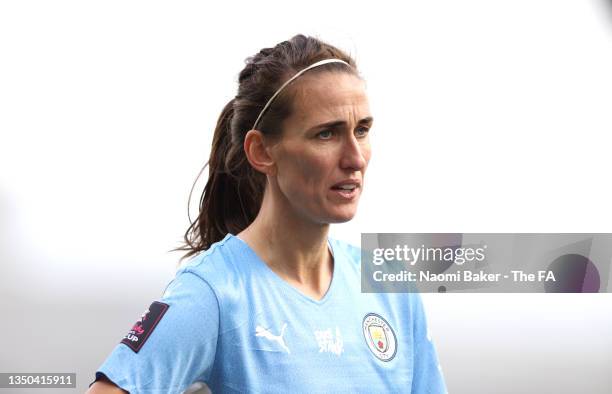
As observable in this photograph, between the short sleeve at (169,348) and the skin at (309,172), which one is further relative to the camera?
the skin at (309,172)

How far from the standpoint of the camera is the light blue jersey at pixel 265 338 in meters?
1.46

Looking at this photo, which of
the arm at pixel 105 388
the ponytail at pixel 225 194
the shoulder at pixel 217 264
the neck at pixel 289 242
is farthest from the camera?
the ponytail at pixel 225 194

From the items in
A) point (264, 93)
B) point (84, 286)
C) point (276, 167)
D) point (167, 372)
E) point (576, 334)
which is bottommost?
point (576, 334)

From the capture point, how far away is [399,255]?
107 inches

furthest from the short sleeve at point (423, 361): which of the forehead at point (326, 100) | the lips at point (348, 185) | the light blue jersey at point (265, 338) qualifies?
the forehead at point (326, 100)

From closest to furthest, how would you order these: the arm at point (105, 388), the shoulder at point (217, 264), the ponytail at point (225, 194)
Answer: the arm at point (105, 388) < the shoulder at point (217, 264) < the ponytail at point (225, 194)

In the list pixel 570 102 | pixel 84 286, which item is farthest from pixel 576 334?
pixel 84 286

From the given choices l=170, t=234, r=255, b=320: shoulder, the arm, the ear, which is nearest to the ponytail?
the ear

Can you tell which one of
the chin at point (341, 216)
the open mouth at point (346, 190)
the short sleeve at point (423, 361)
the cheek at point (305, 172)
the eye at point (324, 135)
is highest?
the eye at point (324, 135)

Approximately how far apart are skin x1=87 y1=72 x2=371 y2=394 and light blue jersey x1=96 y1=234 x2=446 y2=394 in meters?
0.04

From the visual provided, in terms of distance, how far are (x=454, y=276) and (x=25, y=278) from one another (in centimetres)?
155

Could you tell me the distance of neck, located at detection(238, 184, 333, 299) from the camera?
165cm

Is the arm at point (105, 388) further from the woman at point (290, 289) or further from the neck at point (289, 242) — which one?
the neck at point (289, 242)

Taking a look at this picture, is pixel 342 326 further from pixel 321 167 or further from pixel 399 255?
pixel 399 255
